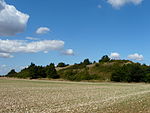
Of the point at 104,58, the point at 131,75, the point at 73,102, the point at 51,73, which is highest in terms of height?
the point at 104,58

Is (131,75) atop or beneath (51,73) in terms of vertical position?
beneath

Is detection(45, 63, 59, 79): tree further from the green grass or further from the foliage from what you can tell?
the green grass

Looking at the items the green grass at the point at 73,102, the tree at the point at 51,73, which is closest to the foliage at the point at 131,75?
the tree at the point at 51,73

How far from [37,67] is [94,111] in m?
133

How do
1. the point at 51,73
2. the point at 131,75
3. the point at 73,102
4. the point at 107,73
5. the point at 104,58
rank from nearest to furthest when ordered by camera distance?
the point at 73,102, the point at 131,75, the point at 107,73, the point at 51,73, the point at 104,58

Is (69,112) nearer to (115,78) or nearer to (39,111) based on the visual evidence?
(39,111)

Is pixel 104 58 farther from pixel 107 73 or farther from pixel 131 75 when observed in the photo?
pixel 131 75

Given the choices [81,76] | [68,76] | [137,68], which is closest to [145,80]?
[137,68]

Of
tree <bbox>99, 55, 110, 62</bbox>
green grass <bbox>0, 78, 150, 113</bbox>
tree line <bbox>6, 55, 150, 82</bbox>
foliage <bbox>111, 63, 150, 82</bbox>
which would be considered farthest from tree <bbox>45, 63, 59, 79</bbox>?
green grass <bbox>0, 78, 150, 113</bbox>

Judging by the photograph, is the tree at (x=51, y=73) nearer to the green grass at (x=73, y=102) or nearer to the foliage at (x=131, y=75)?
the foliage at (x=131, y=75)

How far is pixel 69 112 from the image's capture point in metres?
15.8

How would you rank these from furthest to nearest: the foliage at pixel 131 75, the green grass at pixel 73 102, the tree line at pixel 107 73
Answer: the tree line at pixel 107 73
the foliage at pixel 131 75
the green grass at pixel 73 102

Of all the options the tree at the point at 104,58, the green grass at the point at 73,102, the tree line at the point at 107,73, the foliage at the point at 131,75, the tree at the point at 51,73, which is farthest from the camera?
the tree at the point at 104,58

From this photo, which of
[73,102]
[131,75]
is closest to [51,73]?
[131,75]
